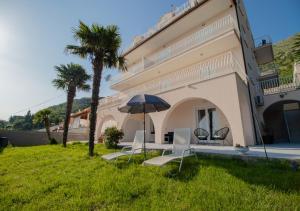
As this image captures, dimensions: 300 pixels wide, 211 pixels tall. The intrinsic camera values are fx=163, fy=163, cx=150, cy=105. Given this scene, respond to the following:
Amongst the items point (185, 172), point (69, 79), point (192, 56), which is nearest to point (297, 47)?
point (192, 56)

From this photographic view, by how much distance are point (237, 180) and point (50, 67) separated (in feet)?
67.0

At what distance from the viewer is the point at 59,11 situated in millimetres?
9547

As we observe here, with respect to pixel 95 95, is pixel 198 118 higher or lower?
lower

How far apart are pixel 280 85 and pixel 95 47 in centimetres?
1608

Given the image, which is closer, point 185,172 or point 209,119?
point 185,172

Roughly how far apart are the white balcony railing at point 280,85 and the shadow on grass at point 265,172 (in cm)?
1150

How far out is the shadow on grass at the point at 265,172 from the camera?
13.5ft

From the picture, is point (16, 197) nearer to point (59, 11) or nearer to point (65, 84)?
point (59, 11)

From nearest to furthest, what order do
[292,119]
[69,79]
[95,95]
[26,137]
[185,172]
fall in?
[185,172] → [95,95] → [292,119] → [69,79] → [26,137]

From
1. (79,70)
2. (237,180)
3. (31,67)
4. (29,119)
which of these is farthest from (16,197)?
(29,119)

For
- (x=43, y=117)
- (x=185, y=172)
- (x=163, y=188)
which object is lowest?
(x=163, y=188)

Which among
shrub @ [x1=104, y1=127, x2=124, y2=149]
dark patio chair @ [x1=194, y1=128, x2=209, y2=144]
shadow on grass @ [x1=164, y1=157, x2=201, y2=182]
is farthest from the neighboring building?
shadow on grass @ [x1=164, y1=157, x2=201, y2=182]

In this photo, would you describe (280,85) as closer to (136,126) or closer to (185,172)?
(136,126)

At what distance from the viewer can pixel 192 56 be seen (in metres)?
14.3
